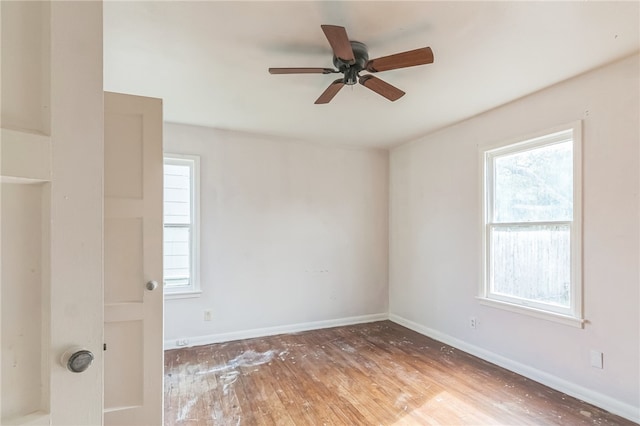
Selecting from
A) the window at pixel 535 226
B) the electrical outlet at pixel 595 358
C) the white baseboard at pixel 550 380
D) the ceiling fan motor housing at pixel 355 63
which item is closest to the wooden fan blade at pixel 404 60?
the ceiling fan motor housing at pixel 355 63

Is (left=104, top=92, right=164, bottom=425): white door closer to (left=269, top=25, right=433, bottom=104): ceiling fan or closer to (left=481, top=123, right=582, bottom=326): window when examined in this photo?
(left=269, top=25, right=433, bottom=104): ceiling fan

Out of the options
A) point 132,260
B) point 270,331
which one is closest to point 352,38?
point 132,260

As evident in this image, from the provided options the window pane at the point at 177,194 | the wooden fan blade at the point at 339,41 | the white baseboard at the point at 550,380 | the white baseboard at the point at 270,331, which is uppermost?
the wooden fan blade at the point at 339,41

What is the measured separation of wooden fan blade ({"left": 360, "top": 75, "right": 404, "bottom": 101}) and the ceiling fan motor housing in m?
0.07

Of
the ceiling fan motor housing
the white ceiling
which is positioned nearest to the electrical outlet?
the white ceiling

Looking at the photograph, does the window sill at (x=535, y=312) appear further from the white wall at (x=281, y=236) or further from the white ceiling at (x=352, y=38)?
the white ceiling at (x=352, y=38)

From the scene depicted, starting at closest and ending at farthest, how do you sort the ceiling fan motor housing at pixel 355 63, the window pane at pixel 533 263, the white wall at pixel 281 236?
the ceiling fan motor housing at pixel 355 63 → the window pane at pixel 533 263 → the white wall at pixel 281 236

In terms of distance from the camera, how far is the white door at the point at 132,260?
184cm

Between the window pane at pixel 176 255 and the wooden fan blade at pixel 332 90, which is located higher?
the wooden fan blade at pixel 332 90

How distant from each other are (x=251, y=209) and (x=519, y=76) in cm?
296

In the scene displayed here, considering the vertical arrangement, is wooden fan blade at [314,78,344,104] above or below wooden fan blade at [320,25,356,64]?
below

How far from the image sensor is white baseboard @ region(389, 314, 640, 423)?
2240 millimetres

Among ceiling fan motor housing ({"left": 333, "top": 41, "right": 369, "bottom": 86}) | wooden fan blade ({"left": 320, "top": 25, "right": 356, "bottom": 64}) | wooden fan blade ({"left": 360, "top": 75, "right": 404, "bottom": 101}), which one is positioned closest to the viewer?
wooden fan blade ({"left": 320, "top": 25, "right": 356, "bottom": 64})

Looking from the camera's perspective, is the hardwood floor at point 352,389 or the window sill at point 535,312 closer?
the hardwood floor at point 352,389
